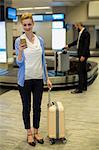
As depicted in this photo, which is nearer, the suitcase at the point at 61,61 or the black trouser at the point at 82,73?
the black trouser at the point at 82,73

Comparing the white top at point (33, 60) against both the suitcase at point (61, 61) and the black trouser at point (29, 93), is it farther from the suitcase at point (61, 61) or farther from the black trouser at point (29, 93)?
the suitcase at point (61, 61)

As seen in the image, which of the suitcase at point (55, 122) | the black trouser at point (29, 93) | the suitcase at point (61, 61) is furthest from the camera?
the suitcase at point (61, 61)

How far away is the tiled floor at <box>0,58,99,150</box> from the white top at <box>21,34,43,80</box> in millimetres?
1039

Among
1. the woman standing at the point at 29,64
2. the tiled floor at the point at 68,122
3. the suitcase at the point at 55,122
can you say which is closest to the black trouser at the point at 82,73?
the tiled floor at the point at 68,122

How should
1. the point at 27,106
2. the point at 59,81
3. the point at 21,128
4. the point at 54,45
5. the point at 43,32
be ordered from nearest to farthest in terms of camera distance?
the point at 27,106, the point at 21,128, the point at 59,81, the point at 54,45, the point at 43,32

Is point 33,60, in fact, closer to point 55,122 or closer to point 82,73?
point 55,122

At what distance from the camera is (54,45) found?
21203 mm

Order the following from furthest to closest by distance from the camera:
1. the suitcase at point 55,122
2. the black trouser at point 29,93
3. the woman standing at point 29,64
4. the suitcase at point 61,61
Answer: the suitcase at point 61,61, the suitcase at point 55,122, the black trouser at point 29,93, the woman standing at point 29,64

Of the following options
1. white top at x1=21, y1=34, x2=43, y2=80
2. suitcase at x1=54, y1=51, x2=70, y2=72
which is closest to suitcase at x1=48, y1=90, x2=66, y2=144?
white top at x1=21, y1=34, x2=43, y2=80

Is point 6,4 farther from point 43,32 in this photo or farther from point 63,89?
point 43,32

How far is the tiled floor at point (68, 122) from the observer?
4.53m

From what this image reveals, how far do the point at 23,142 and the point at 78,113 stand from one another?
198 centimetres

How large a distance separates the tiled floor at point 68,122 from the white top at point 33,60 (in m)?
1.04

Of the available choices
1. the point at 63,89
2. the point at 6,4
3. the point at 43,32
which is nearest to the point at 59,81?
the point at 63,89
